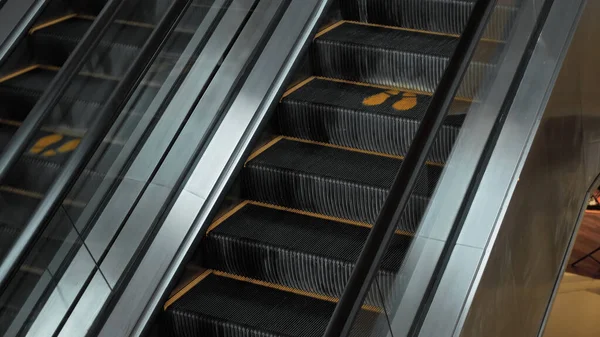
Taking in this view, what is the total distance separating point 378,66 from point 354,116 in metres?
0.41

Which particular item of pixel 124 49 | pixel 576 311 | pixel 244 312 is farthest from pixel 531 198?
pixel 576 311

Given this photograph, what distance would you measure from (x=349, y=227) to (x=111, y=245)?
3.87 ft

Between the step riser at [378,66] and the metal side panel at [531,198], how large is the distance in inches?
25.2

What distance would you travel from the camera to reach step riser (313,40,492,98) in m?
4.92

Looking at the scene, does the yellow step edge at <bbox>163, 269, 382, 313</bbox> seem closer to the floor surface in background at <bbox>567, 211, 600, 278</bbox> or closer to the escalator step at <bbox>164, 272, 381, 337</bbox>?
the escalator step at <bbox>164, 272, 381, 337</bbox>

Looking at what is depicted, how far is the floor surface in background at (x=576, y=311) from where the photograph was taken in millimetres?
10492

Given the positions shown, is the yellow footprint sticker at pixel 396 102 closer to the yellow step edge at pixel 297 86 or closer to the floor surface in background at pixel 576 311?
the yellow step edge at pixel 297 86

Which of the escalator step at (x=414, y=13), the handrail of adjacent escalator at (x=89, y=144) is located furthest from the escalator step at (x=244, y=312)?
the escalator step at (x=414, y=13)

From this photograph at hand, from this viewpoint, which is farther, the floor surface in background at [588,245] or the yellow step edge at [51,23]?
the floor surface in background at [588,245]

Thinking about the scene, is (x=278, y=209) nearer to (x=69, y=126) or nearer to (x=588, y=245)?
(x=69, y=126)

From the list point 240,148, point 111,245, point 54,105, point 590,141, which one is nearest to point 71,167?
point 54,105

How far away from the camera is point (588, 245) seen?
12.2 metres

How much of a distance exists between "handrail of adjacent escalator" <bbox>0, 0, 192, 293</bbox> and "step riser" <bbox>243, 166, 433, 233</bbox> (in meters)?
0.89

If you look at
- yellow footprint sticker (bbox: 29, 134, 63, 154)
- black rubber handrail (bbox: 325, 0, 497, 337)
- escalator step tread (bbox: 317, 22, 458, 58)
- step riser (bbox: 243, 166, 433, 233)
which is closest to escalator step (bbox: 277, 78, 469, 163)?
escalator step tread (bbox: 317, 22, 458, 58)
